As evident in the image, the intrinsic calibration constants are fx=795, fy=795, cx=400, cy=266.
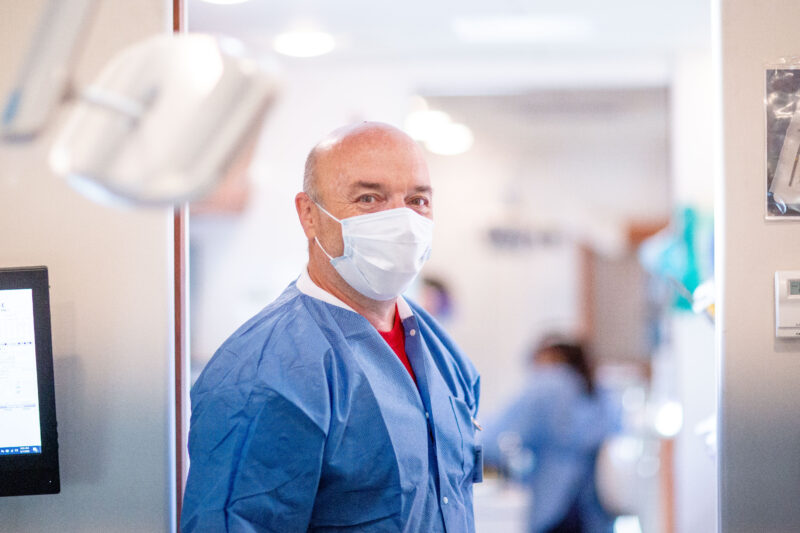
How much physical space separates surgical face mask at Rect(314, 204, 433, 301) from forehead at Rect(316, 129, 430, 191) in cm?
7

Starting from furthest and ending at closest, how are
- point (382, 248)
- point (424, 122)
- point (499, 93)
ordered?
point (424, 122) < point (499, 93) < point (382, 248)

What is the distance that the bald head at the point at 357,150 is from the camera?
4.91 feet

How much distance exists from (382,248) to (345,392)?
27 centimetres

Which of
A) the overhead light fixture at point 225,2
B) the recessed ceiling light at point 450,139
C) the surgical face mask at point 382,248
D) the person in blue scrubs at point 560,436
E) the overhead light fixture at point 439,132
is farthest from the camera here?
the recessed ceiling light at point 450,139

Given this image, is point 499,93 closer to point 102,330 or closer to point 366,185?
point 366,185

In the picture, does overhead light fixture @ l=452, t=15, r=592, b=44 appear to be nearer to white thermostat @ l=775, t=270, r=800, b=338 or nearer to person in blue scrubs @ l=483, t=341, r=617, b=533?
person in blue scrubs @ l=483, t=341, r=617, b=533

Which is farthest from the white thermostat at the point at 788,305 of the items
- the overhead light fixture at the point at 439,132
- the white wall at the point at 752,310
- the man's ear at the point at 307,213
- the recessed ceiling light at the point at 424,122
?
the overhead light fixture at the point at 439,132

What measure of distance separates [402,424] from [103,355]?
26.8 inches

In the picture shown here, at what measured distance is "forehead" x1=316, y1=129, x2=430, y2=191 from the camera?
1.48 metres

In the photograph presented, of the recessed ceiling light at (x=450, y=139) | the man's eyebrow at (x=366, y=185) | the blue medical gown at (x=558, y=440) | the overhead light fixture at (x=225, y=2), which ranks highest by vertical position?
the overhead light fixture at (x=225, y=2)

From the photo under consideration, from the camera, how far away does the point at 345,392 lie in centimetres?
137

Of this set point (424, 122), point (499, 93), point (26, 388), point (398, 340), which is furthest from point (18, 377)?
point (424, 122)

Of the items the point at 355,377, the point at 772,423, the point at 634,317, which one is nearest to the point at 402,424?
the point at 355,377

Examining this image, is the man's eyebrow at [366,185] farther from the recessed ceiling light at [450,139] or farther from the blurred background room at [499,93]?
the recessed ceiling light at [450,139]
